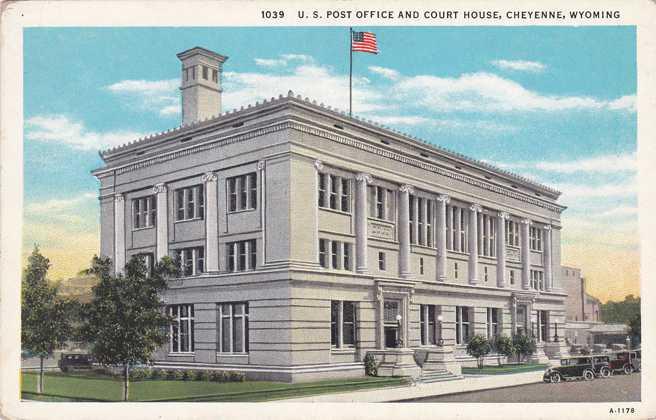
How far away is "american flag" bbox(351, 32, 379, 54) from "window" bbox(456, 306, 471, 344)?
1685 centimetres

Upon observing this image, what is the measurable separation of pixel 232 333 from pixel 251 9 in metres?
12.5

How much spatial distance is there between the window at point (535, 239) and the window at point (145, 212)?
63.6ft

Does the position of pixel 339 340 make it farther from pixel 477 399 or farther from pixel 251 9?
pixel 251 9

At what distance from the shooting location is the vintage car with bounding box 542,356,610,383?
32.6 m

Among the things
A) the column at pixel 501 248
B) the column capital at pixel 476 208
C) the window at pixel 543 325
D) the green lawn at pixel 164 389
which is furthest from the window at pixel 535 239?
the green lawn at pixel 164 389

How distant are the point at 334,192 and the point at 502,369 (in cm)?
1222

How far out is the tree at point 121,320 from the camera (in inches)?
1011

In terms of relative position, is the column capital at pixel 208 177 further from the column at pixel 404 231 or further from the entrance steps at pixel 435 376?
the entrance steps at pixel 435 376

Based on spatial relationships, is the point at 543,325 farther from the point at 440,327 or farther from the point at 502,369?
the point at 440,327

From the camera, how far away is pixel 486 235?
40375mm

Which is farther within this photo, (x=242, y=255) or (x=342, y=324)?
(x=342, y=324)

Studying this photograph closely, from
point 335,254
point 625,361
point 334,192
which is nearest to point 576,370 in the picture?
point 625,361

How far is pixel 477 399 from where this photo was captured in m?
26.6

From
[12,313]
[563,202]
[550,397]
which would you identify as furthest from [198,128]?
[550,397]
